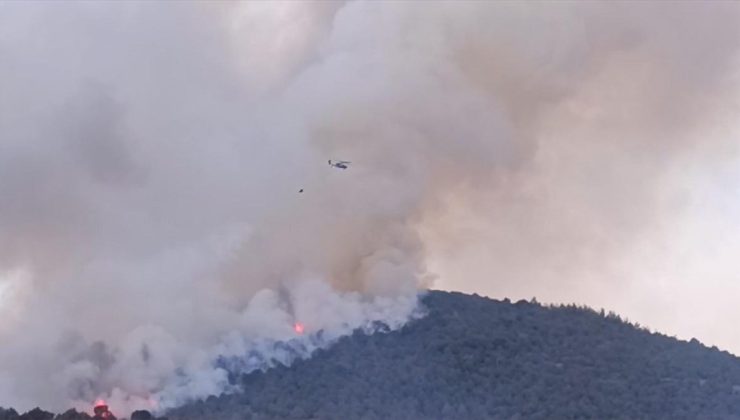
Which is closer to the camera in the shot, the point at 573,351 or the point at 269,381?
the point at 269,381

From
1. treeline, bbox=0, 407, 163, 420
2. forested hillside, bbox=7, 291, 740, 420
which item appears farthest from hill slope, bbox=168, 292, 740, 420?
treeline, bbox=0, 407, 163, 420

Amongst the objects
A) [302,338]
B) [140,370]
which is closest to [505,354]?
[302,338]

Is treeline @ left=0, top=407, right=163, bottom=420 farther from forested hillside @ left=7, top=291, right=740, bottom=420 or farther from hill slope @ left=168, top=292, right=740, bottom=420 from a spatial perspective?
hill slope @ left=168, top=292, right=740, bottom=420

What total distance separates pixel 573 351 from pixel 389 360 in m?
17.3

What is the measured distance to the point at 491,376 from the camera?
404ft

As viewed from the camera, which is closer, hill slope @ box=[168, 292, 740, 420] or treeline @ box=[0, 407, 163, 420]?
treeline @ box=[0, 407, 163, 420]

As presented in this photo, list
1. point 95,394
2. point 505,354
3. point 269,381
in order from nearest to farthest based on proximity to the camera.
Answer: point 95,394 → point 269,381 → point 505,354

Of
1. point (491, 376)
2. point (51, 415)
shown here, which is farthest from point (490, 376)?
point (51, 415)

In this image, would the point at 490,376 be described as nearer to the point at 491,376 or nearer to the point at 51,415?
the point at 491,376

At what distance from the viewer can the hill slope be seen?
11394cm

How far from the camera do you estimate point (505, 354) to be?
127562mm

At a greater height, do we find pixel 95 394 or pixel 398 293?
pixel 398 293

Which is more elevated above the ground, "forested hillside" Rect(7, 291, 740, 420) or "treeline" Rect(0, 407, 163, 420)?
"forested hillside" Rect(7, 291, 740, 420)

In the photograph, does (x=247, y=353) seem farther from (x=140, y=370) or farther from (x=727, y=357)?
(x=727, y=357)
